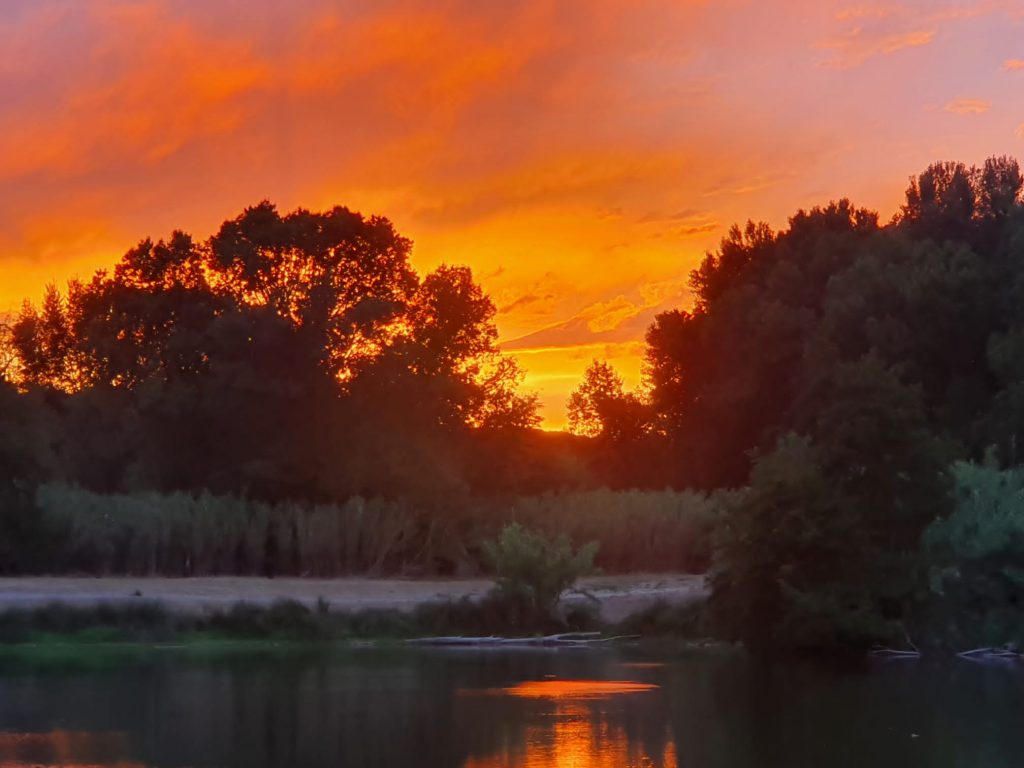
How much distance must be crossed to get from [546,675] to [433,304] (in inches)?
848

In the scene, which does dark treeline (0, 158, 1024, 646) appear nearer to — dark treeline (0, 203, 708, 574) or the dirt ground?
dark treeline (0, 203, 708, 574)

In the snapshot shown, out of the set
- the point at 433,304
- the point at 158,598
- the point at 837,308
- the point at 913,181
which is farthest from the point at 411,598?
the point at 913,181

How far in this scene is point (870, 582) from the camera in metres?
26.1

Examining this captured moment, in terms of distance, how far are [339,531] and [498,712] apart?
1559 cm

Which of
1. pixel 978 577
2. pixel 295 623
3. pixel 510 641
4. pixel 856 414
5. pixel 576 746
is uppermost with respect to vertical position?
pixel 856 414

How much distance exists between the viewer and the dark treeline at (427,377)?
27.7 m

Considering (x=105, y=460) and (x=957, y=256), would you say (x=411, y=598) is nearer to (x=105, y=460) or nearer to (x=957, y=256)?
(x=105, y=460)

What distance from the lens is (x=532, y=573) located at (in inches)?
1112

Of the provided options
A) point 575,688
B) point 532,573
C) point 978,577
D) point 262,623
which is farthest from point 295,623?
point 978,577

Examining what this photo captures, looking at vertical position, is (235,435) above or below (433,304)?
below

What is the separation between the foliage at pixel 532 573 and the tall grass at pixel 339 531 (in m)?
3.17

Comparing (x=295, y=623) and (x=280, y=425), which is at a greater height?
(x=280, y=425)

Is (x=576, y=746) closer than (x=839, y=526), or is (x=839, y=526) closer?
(x=576, y=746)

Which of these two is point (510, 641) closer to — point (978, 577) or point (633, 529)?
point (633, 529)
